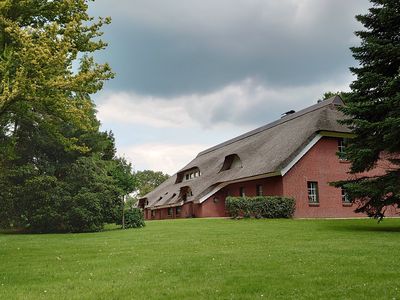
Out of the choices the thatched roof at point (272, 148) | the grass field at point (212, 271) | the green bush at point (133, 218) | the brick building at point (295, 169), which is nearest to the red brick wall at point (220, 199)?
the brick building at point (295, 169)

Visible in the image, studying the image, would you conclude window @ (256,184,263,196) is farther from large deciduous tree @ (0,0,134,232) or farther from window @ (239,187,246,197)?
large deciduous tree @ (0,0,134,232)

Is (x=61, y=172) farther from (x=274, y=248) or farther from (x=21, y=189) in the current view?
(x=274, y=248)

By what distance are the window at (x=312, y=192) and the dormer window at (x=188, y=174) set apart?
1425cm

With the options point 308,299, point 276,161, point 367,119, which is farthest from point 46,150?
point 308,299

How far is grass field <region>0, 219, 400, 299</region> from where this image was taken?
655 cm

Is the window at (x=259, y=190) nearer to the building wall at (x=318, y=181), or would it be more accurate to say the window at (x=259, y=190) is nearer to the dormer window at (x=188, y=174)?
the building wall at (x=318, y=181)

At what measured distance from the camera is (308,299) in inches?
236

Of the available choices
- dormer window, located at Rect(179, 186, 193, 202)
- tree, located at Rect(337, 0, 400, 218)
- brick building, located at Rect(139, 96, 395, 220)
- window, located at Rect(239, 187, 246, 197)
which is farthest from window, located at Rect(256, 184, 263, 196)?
tree, located at Rect(337, 0, 400, 218)

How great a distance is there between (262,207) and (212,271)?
1768 cm

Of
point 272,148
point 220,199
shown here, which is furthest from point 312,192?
point 220,199

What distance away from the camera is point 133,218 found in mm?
24078

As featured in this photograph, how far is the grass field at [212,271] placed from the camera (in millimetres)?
6551

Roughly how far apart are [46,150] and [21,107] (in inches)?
495

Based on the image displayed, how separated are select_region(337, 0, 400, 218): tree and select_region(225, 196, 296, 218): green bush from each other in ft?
28.5
